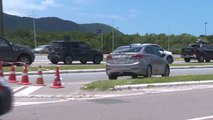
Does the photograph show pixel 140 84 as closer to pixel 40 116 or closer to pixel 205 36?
pixel 40 116

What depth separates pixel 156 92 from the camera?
16266 mm

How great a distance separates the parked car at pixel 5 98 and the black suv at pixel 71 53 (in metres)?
29.3

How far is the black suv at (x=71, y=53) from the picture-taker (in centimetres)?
3681

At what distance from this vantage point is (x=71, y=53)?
37375 millimetres

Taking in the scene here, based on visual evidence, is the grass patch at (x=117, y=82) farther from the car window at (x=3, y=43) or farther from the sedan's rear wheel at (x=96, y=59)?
the sedan's rear wheel at (x=96, y=59)

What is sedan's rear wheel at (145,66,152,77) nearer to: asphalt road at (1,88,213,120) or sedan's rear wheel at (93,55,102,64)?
asphalt road at (1,88,213,120)

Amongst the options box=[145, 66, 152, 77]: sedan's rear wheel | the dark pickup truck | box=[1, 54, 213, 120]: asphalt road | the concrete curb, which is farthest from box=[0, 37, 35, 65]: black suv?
the dark pickup truck

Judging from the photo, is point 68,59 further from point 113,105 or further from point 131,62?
point 113,105

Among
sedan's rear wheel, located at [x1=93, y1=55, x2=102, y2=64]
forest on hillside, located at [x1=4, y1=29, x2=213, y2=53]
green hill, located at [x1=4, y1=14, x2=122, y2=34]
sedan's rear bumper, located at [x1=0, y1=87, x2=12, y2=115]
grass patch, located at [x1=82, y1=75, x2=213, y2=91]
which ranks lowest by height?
grass patch, located at [x1=82, y1=75, x2=213, y2=91]

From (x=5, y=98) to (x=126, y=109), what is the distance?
548cm

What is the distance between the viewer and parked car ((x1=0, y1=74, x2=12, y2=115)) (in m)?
7.14

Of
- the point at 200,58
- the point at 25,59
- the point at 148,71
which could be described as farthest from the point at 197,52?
the point at 148,71

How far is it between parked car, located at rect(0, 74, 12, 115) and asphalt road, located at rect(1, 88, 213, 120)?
3247 mm

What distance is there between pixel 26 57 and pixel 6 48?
165 cm
